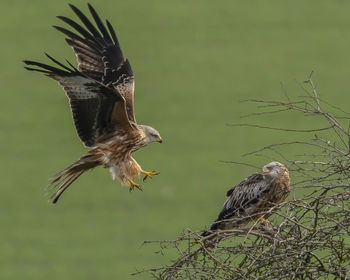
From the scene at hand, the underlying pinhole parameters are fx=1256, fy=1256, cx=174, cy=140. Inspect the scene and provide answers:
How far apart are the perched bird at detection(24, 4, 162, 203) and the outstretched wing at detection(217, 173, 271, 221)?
1.07m

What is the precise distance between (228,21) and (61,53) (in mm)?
5850

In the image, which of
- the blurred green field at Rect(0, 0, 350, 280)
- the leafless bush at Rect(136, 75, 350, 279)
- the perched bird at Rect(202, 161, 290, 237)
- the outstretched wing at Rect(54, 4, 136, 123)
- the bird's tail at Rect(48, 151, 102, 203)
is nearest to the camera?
the leafless bush at Rect(136, 75, 350, 279)

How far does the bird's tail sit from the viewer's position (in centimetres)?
1162

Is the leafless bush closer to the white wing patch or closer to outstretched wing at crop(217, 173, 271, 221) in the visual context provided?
outstretched wing at crop(217, 173, 271, 221)

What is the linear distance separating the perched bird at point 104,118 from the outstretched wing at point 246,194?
1.07m

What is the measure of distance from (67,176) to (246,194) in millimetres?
1860

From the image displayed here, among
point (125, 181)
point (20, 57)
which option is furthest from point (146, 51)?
point (125, 181)

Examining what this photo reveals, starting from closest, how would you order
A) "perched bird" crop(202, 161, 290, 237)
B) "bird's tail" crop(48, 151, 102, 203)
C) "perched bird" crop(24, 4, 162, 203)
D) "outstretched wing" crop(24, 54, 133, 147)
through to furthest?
1. "perched bird" crop(202, 161, 290, 237)
2. "outstretched wing" crop(24, 54, 133, 147)
3. "perched bird" crop(24, 4, 162, 203)
4. "bird's tail" crop(48, 151, 102, 203)

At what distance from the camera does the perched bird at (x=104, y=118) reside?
37.6 ft

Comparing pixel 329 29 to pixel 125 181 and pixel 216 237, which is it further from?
pixel 216 237

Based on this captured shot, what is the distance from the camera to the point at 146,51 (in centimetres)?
2983

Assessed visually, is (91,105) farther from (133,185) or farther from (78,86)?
(133,185)

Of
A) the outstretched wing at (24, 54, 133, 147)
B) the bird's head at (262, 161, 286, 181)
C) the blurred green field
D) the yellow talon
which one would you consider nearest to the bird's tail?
the outstretched wing at (24, 54, 133, 147)

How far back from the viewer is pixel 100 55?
13.0 meters
